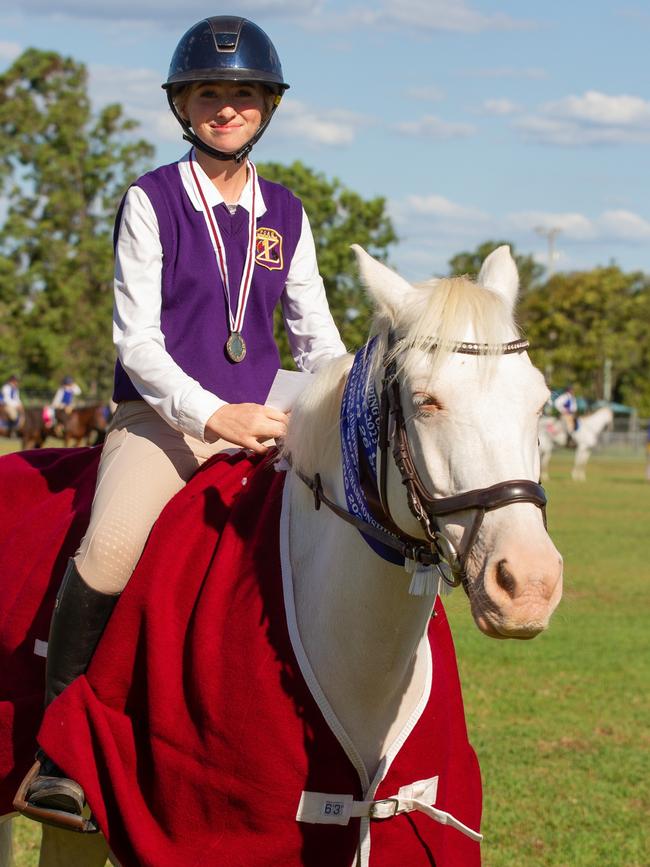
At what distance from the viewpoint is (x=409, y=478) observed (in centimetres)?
275

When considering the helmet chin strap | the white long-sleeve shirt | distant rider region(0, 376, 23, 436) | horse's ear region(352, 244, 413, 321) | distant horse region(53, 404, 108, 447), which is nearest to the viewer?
horse's ear region(352, 244, 413, 321)

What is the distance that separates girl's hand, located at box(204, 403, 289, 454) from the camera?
133 inches

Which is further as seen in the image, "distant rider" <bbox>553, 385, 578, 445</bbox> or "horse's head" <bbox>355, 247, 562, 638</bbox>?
"distant rider" <bbox>553, 385, 578, 445</bbox>

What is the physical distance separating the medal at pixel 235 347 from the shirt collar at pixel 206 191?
0.44 m

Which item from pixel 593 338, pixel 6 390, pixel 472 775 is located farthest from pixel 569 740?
pixel 593 338

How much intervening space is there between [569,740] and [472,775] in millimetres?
4192

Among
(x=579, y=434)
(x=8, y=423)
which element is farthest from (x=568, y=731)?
(x=8, y=423)

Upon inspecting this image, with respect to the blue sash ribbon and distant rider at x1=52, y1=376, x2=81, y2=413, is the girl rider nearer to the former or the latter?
Result: the blue sash ribbon

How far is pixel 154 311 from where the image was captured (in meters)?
3.66

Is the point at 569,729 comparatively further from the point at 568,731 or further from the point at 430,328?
the point at 430,328

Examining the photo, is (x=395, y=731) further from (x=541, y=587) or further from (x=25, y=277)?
(x=25, y=277)

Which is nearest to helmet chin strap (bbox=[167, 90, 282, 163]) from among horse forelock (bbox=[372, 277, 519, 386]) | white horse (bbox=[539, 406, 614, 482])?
horse forelock (bbox=[372, 277, 519, 386])

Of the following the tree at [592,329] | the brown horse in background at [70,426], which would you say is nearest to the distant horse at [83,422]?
the brown horse in background at [70,426]

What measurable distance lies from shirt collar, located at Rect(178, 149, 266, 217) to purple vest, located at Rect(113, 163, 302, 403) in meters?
0.02
